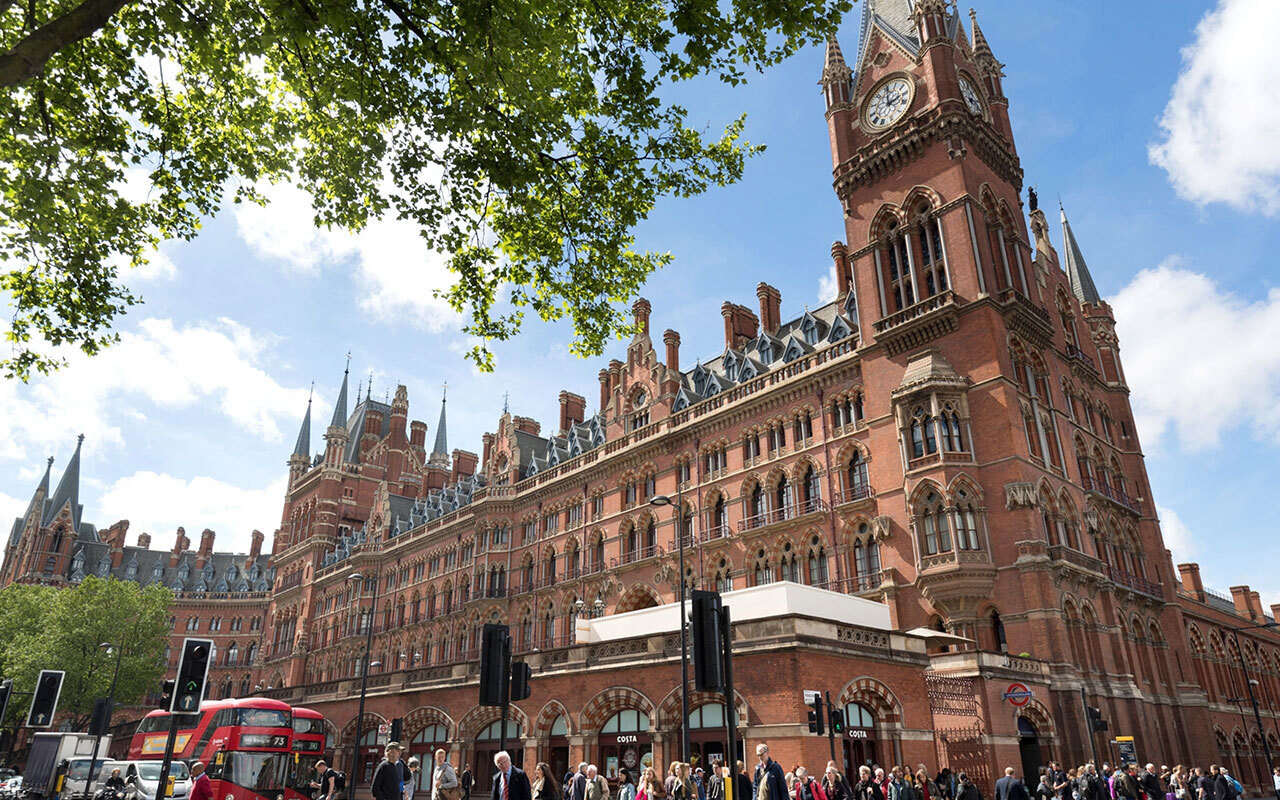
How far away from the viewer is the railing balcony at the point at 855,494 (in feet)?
116

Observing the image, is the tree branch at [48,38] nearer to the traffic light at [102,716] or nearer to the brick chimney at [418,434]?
the traffic light at [102,716]

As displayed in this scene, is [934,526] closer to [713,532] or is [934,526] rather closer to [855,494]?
[855,494]

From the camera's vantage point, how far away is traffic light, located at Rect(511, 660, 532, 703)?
1409 cm

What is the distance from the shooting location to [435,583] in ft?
203

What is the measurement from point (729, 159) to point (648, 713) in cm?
1983

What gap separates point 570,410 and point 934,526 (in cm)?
3607

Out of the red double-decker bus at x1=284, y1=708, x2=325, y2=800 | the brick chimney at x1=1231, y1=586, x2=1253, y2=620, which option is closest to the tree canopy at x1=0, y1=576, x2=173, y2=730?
the red double-decker bus at x1=284, y1=708, x2=325, y2=800

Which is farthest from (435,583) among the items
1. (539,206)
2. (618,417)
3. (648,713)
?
(539,206)

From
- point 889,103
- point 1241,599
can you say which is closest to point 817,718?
point 889,103

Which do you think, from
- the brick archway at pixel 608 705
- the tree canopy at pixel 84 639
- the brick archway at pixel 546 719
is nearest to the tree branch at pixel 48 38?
the brick archway at pixel 608 705

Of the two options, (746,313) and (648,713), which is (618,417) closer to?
(746,313)

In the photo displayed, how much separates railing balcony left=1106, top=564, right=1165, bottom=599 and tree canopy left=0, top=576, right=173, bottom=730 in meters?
63.3

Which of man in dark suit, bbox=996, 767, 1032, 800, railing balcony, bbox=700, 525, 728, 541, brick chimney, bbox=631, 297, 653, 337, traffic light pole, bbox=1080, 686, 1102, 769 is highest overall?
brick chimney, bbox=631, 297, 653, 337

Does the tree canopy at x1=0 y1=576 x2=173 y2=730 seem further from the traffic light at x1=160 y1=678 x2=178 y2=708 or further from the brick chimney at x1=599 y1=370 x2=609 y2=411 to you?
the traffic light at x1=160 y1=678 x2=178 y2=708
